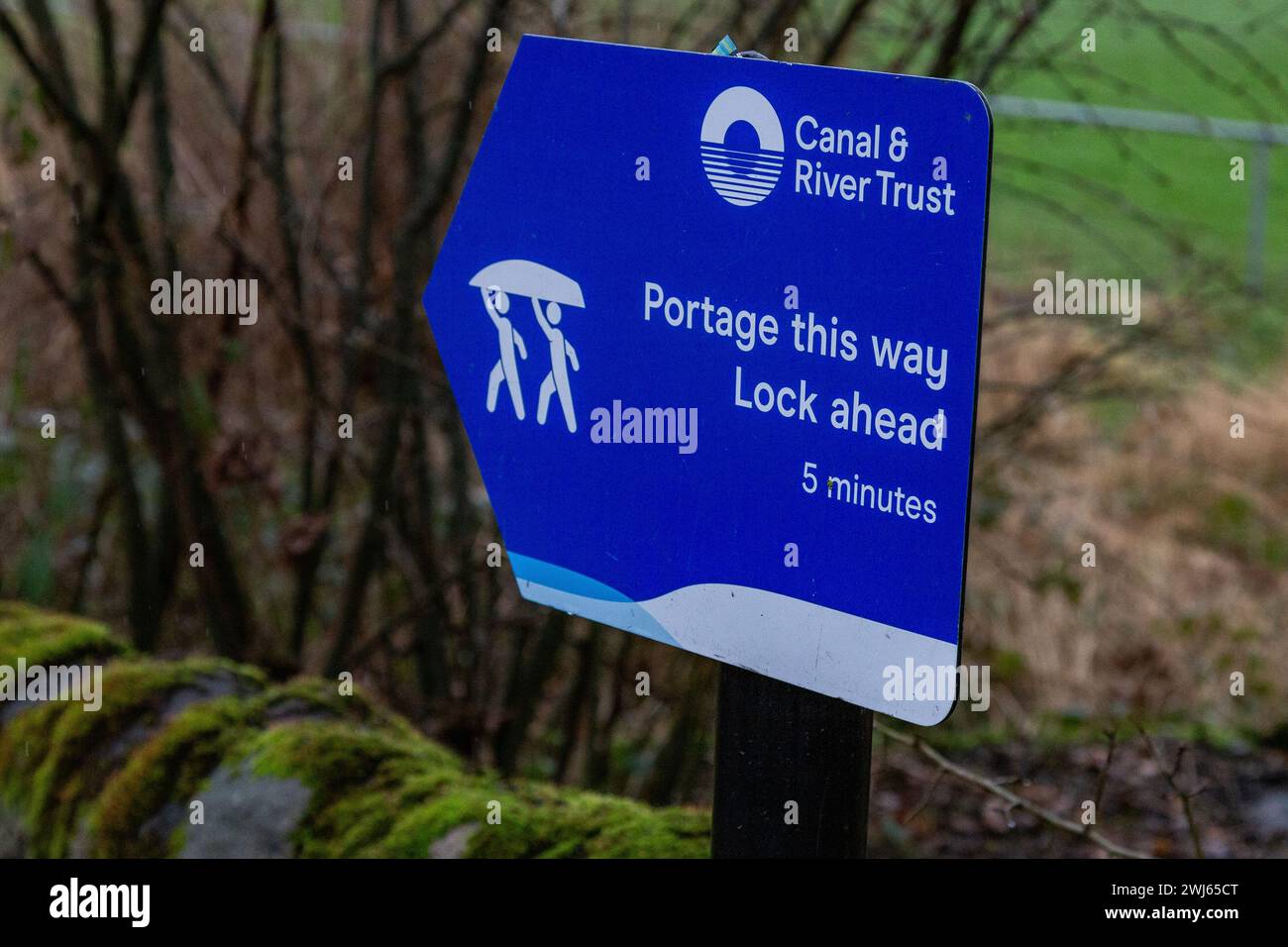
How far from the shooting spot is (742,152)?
54.9 inches

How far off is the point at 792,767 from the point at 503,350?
1.78 ft

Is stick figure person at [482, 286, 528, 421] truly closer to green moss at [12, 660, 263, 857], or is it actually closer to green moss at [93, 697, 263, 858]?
green moss at [93, 697, 263, 858]

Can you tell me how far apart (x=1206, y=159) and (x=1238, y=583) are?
10.0m

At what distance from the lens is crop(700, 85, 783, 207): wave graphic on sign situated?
4.51ft

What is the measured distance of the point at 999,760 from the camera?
5383 millimetres

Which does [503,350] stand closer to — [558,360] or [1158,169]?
[558,360]

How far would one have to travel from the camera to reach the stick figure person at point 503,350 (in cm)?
163

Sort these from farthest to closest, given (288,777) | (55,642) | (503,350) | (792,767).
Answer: (55,642)
(288,777)
(503,350)
(792,767)

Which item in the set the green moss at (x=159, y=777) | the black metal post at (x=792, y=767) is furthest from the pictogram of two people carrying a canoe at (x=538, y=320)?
the green moss at (x=159, y=777)

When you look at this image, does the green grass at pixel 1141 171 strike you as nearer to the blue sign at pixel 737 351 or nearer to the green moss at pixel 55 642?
the blue sign at pixel 737 351

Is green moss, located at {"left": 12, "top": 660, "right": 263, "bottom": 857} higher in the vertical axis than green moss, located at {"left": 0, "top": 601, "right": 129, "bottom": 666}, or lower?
lower

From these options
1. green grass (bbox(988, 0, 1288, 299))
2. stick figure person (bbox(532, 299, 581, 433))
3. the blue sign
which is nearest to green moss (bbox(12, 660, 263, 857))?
the blue sign

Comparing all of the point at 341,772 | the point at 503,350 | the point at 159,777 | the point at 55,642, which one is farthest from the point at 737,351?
the point at 55,642
